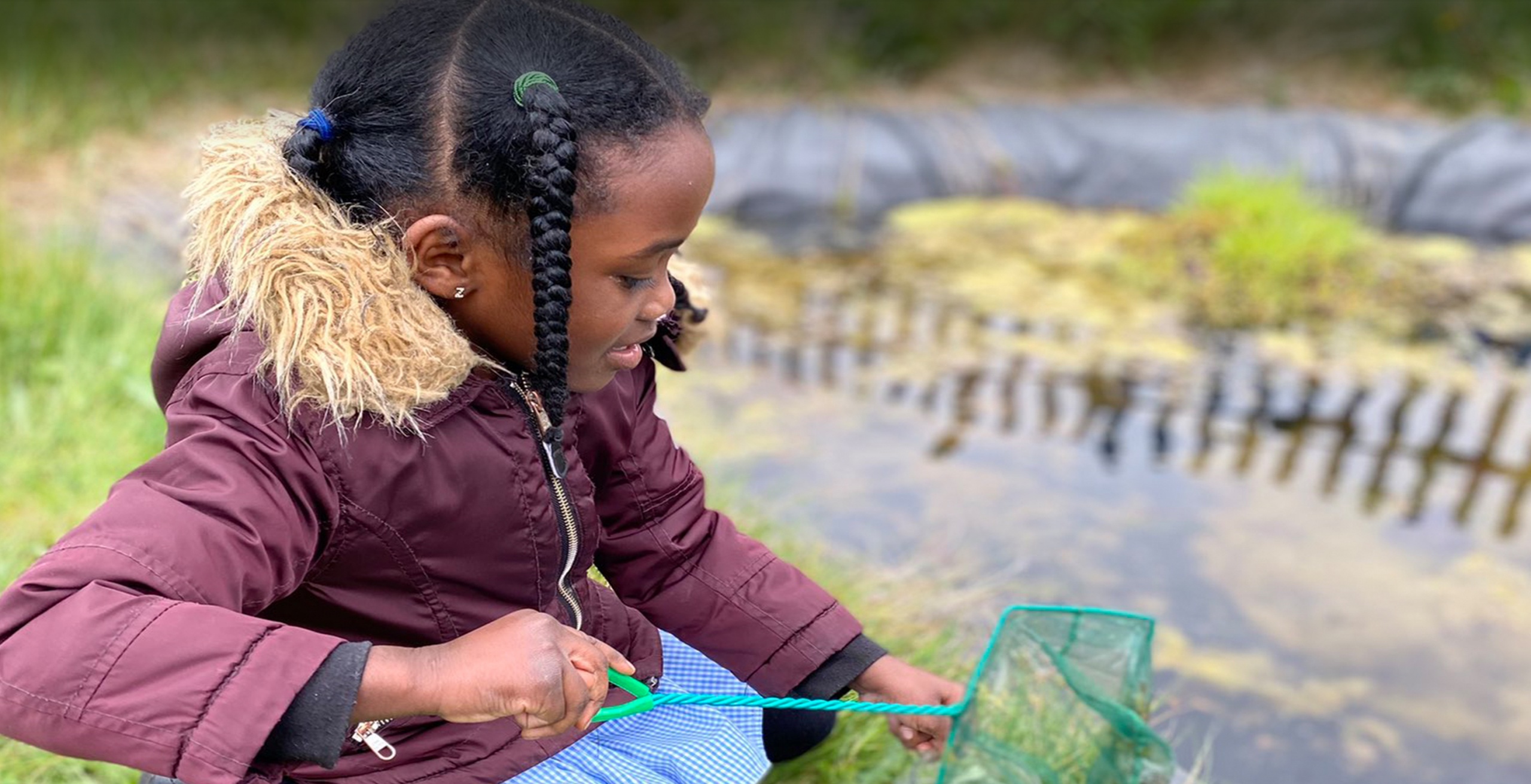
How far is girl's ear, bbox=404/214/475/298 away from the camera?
3.84 feet

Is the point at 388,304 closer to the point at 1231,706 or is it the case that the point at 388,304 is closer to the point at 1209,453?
the point at 1231,706

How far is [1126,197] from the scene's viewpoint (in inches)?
252

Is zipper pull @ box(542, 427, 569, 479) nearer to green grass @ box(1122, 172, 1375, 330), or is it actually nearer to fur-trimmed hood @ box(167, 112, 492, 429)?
fur-trimmed hood @ box(167, 112, 492, 429)

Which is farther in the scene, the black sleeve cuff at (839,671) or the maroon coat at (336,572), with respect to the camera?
the black sleeve cuff at (839,671)

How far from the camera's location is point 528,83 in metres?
1.11

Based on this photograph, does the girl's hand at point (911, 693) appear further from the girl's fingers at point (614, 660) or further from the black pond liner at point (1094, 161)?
the black pond liner at point (1094, 161)

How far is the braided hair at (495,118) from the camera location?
1122 millimetres

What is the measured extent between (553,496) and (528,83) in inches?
17.3

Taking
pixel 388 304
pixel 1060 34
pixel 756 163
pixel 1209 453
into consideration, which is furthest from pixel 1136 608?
pixel 1060 34

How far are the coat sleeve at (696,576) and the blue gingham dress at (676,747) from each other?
42 millimetres

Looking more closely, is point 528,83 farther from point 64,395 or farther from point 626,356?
point 64,395

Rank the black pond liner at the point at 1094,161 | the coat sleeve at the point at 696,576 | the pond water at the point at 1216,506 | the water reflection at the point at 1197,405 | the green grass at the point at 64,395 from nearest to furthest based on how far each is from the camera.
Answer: the coat sleeve at the point at 696,576 → the green grass at the point at 64,395 → the pond water at the point at 1216,506 → the water reflection at the point at 1197,405 → the black pond liner at the point at 1094,161

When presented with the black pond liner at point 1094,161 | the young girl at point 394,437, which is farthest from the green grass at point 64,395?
the black pond liner at point 1094,161

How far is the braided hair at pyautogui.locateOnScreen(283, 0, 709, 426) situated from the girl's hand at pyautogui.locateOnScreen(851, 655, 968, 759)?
1.97ft
